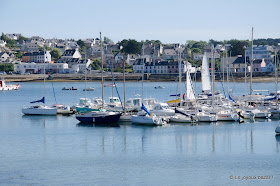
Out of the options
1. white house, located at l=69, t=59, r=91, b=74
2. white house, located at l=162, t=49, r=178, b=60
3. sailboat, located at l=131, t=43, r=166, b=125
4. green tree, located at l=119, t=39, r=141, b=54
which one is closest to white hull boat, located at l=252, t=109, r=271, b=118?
sailboat, located at l=131, t=43, r=166, b=125

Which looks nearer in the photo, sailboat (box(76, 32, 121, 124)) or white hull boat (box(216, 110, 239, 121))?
sailboat (box(76, 32, 121, 124))

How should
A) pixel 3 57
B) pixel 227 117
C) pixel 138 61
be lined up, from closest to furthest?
pixel 227 117, pixel 138 61, pixel 3 57

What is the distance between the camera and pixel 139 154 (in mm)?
33219

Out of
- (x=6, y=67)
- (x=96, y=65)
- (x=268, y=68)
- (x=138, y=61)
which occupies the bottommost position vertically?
(x=268, y=68)

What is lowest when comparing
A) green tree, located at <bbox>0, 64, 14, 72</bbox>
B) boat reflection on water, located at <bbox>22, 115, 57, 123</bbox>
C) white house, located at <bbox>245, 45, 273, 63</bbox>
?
boat reflection on water, located at <bbox>22, 115, 57, 123</bbox>

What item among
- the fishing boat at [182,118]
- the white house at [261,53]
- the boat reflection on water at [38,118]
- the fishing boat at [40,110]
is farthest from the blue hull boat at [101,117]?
the white house at [261,53]

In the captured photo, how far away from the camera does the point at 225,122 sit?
4662cm

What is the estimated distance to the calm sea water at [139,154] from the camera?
27.0 m

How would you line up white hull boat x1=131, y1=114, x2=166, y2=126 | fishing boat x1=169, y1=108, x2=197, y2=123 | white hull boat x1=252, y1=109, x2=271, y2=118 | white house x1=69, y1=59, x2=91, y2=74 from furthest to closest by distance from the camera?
white house x1=69, y1=59, x2=91, y2=74 → white hull boat x1=252, y1=109, x2=271, y2=118 → fishing boat x1=169, y1=108, x2=197, y2=123 → white hull boat x1=131, y1=114, x2=166, y2=126

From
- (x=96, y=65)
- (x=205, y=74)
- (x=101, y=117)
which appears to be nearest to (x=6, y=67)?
(x=96, y=65)

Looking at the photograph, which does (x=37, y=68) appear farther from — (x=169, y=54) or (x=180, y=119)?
(x=180, y=119)

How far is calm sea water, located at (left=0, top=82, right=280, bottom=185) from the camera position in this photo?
2700 centimetres

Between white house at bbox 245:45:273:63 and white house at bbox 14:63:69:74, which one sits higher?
white house at bbox 245:45:273:63

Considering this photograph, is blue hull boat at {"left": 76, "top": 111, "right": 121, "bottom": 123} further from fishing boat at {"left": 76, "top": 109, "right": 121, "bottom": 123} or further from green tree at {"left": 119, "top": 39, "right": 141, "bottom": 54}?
green tree at {"left": 119, "top": 39, "right": 141, "bottom": 54}
